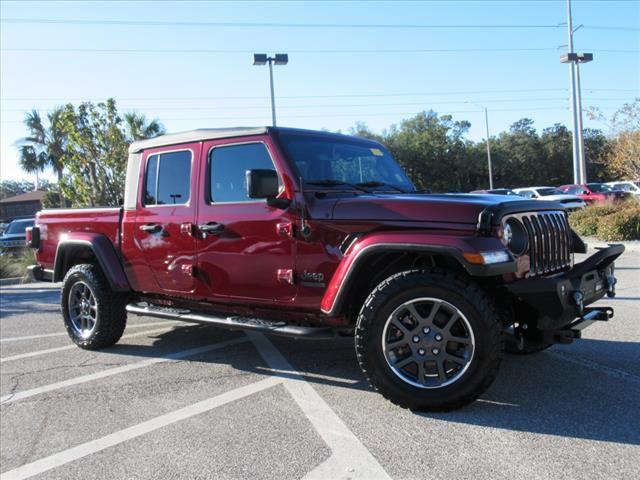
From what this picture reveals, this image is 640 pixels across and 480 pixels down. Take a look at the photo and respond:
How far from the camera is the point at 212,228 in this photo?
453cm

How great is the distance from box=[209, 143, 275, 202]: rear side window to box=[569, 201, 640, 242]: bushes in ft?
39.8

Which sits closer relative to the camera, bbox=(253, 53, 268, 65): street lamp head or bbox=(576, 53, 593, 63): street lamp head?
bbox=(253, 53, 268, 65): street lamp head

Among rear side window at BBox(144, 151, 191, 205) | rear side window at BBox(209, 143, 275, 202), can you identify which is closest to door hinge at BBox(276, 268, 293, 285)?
rear side window at BBox(209, 143, 275, 202)

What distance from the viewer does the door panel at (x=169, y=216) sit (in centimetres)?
479

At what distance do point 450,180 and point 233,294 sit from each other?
58097 mm

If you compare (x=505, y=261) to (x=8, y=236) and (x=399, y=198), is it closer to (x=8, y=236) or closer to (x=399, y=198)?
(x=399, y=198)

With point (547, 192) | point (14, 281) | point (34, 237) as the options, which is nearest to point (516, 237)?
point (34, 237)

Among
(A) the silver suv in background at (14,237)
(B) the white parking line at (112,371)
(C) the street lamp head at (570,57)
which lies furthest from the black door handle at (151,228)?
(C) the street lamp head at (570,57)

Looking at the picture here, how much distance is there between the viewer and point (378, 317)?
3.62 m

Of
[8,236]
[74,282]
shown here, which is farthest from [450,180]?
[74,282]

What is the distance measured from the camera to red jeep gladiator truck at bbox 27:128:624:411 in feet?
11.3

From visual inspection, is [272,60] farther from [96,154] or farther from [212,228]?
[212,228]

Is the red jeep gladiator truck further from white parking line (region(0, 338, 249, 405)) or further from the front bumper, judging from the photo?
white parking line (region(0, 338, 249, 405))

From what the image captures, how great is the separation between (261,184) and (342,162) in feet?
2.99
